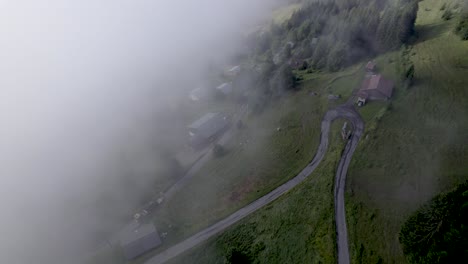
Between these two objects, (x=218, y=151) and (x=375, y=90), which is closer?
(x=375, y=90)

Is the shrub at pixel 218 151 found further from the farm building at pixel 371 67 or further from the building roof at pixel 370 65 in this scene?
the building roof at pixel 370 65

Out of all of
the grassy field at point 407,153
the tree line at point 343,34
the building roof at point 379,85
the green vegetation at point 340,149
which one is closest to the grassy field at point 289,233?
the green vegetation at point 340,149

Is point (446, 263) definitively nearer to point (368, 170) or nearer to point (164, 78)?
point (368, 170)

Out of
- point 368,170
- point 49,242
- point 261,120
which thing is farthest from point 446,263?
point 49,242

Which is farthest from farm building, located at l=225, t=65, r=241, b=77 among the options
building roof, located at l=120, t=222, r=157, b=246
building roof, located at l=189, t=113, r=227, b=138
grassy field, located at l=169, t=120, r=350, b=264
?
building roof, located at l=120, t=222, r=157, b=246

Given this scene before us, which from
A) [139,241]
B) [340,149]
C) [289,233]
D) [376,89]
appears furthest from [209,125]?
[376,89]

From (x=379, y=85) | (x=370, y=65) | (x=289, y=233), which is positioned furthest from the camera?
(x=370, y=65)

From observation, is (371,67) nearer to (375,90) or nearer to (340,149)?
(375,90)
